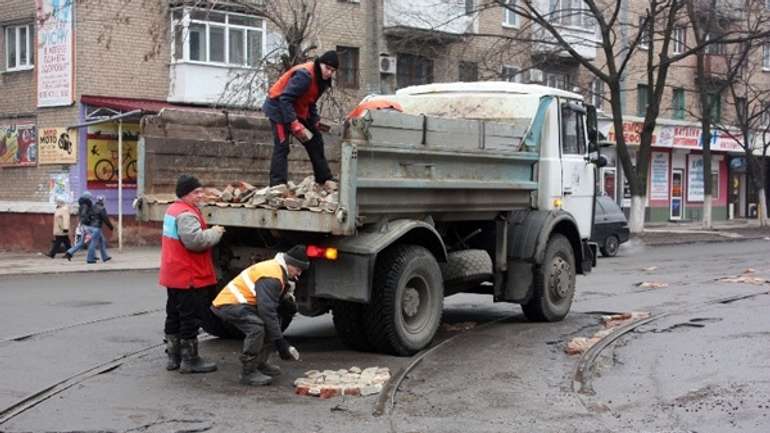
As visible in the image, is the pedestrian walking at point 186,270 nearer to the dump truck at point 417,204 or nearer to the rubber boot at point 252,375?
the dump truck at point 417,204

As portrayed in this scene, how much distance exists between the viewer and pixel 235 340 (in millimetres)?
9195

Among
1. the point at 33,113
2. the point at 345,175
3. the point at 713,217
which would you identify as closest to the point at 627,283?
the point at 345,175

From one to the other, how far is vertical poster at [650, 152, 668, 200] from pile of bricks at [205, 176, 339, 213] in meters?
34.1

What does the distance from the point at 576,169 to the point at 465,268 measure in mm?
2310

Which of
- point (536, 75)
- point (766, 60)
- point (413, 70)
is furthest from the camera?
point (766, 60)

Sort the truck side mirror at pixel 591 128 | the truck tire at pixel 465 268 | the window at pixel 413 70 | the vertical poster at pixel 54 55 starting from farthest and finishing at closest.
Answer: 1. the window at pixel 413 70
2. the vertical poster at pixel 54 55
3. the truck side mirror at pixel 591 128
4. the truck tire at pixel 465 268

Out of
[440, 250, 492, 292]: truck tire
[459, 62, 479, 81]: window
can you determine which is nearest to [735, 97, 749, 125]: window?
[459, 62, 479, 81]: window

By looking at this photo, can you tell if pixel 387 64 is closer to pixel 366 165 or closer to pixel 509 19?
pixel 509 19

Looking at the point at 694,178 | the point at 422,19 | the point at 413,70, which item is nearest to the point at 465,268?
the point at 422,19

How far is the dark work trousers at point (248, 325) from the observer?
6.96m

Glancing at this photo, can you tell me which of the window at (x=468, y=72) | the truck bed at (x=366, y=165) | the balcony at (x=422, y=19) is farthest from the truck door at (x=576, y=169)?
the window at (x=468, y=72)

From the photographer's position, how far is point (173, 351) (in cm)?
762

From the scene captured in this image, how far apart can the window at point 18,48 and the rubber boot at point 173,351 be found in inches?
753

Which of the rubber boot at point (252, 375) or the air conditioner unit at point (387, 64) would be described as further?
the air conditioner unit at point (387, 64)
